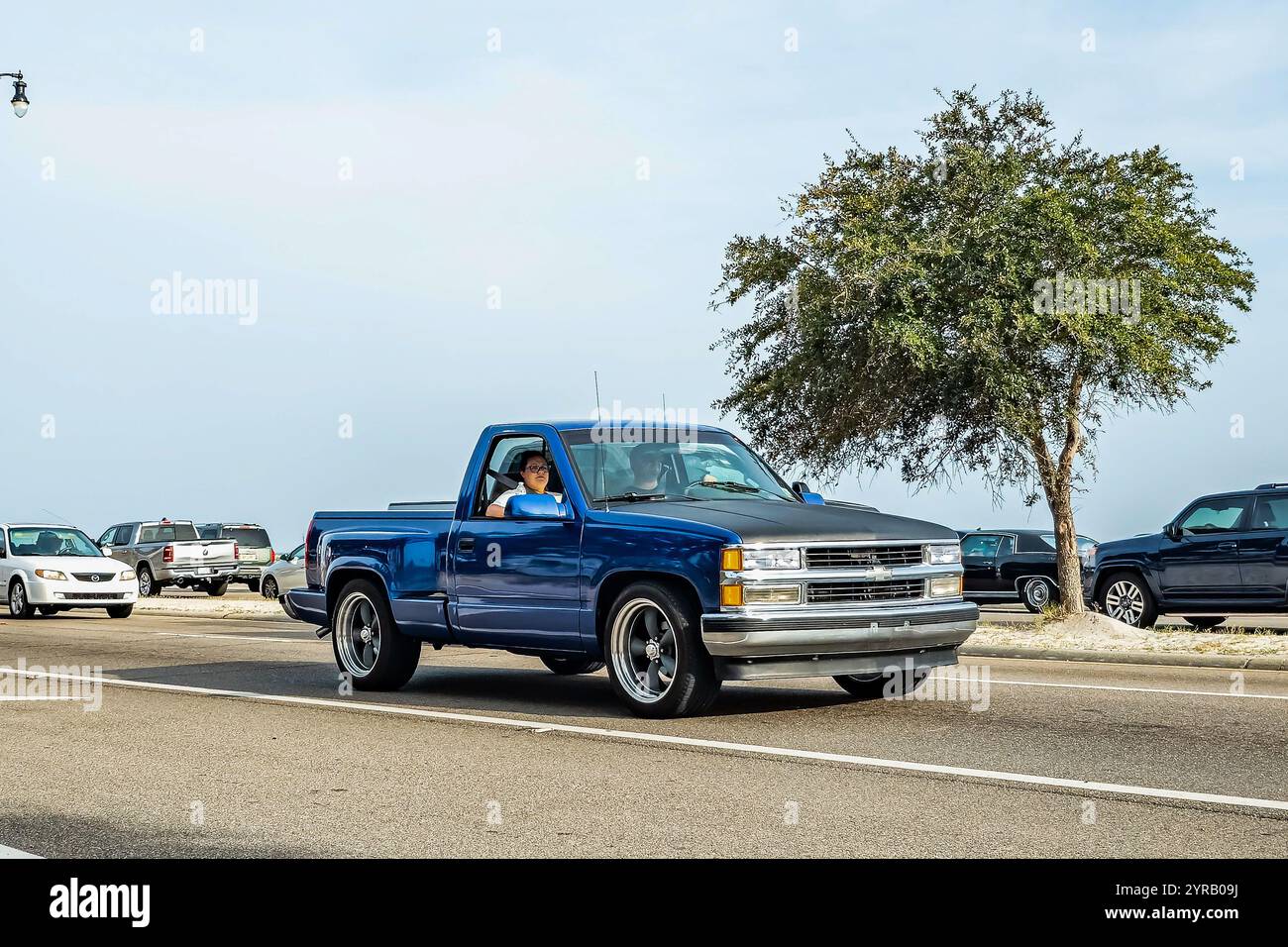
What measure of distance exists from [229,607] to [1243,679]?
20.5m

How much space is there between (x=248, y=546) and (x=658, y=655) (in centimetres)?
3341

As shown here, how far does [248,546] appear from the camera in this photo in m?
41.4

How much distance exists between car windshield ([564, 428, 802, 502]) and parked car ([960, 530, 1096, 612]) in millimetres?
19893

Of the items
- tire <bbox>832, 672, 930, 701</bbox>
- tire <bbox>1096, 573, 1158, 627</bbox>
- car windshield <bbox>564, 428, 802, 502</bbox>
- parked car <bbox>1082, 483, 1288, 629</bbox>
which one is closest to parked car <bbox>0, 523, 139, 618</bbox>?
tire <bbox>1096, 573, 1158, 627</bbox>

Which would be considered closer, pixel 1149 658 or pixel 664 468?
pixel 664 468

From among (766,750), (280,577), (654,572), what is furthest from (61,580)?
(766,750)

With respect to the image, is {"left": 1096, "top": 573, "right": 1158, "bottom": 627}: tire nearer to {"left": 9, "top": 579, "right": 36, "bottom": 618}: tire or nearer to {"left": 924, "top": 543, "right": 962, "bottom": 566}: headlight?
{"left": 924, "top": 543, "right": 962, "bottom": 566}: headlight

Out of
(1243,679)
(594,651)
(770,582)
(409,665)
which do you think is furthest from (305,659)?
(1243,679)

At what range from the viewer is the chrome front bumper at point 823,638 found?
921cm

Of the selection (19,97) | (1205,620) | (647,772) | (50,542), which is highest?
(19,97)

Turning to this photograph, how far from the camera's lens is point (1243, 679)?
43.5 feet

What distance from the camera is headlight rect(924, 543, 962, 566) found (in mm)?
10188

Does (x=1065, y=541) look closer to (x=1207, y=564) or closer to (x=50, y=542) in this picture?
(x=1207, y=564)

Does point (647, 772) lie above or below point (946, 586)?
below
